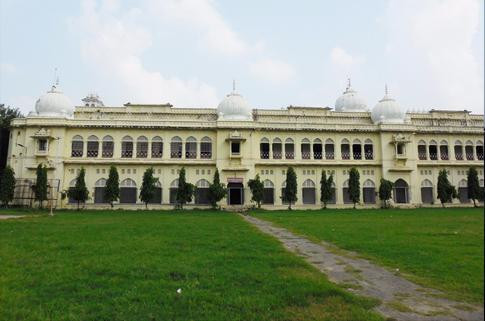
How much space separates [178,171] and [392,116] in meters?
24.3

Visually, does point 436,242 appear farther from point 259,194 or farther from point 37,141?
point 37,141

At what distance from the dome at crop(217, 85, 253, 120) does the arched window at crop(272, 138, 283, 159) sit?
12.0 ft

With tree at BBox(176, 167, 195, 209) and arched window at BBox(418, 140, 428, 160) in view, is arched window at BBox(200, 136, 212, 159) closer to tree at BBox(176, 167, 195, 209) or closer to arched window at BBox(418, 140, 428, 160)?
tree at BBox(176, 167, 195, 209)

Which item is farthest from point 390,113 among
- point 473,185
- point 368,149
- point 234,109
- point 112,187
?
point 112,187

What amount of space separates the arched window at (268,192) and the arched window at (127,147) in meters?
14.0

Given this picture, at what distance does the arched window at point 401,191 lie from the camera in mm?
40531

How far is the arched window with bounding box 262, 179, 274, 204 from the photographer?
3950cm

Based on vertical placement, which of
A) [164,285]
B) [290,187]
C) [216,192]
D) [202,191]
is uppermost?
[290,187]

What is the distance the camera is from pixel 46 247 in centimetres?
1115

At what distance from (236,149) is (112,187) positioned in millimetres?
12443

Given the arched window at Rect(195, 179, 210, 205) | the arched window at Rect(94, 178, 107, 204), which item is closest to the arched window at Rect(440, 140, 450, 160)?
the arched window at Rect(195, 179, 210, 205)

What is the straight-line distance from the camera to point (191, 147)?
39.8 metres

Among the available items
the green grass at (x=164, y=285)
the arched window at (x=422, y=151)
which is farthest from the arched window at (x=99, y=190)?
the arched window at (x=422, y=151)

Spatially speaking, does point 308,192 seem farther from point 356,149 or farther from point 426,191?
point 426,191
